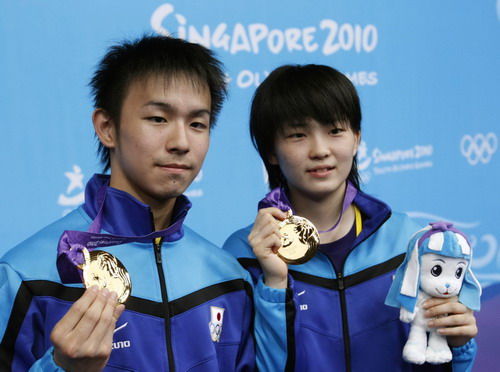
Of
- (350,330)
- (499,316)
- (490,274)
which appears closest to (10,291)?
(350,330)

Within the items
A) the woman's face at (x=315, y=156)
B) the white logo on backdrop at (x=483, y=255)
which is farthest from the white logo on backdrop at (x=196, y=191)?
the white logo on backdrop at (x=483, y=255)

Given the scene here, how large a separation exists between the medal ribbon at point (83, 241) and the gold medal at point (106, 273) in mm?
18

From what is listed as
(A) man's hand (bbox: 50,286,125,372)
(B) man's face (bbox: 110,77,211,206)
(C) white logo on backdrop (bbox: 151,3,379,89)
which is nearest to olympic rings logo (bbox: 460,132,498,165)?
(C) white logo on backdrop (bbox: 151,3,379,89)

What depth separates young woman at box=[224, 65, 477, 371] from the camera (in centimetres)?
144

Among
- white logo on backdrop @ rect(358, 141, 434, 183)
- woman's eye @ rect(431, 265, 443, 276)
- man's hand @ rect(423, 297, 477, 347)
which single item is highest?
white logo on backdrop @ rect(358, 141, 434, 183)

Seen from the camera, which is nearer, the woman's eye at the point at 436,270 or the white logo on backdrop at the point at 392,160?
the woman's eye at the point at 436,270

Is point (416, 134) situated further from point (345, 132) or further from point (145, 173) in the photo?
point (145, 173)

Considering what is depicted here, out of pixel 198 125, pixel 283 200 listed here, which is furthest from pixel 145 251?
pixel 283 200

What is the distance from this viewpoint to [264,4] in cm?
250

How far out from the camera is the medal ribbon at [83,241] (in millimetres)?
1146

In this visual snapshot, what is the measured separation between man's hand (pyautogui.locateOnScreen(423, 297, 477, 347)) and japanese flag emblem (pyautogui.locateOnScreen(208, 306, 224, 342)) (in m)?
0.42

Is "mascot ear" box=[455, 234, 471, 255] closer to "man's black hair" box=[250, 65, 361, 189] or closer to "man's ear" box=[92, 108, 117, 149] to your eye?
"man's black hair" box=[250, 65, 361, 189]

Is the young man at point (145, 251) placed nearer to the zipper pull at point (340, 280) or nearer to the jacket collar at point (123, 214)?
the jacket collar at point (123, 214)

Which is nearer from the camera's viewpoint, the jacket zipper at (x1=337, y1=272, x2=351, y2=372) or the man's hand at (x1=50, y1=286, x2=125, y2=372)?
the man's hand at (x1=50, y1=286, x2=125, y2=372)
